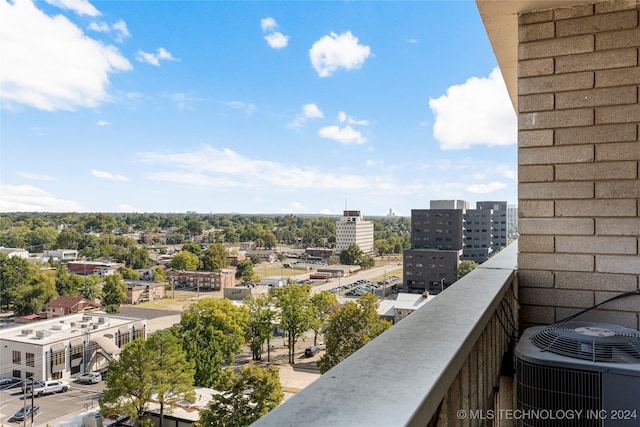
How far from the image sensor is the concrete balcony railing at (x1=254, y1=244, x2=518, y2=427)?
463 mm

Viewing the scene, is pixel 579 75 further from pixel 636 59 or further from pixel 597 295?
pixel 597 295

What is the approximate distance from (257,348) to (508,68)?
53.4 feet

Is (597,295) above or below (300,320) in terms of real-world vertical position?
above

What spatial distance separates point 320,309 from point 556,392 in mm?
17361

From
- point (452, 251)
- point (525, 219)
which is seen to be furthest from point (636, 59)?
point (452, 251)

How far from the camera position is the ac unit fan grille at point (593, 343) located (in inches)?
49.4

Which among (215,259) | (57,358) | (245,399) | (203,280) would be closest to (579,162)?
(245,399)

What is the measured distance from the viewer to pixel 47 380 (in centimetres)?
1480

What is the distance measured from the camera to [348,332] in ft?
43.0

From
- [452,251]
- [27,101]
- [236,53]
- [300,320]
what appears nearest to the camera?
[300,320]

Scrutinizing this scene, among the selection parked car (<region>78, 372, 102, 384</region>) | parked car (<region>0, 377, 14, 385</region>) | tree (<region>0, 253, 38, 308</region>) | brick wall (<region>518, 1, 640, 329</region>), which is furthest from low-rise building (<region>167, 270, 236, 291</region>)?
brick wall (<region>518, 1, 640, 329</region>)

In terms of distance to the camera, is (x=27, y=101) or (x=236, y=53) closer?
(x=27, y=101)

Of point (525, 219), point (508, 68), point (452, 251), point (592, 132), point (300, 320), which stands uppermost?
point (508, 68)

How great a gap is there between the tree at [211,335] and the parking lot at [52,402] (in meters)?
3.50
